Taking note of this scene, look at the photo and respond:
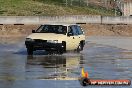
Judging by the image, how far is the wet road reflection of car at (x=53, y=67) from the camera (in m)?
19.2

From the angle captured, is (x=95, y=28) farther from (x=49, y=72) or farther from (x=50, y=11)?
(x=49, y=72)

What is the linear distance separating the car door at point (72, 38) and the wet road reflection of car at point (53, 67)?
2.18 m

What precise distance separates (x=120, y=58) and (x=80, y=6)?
3717cm

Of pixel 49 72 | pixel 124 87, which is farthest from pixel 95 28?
pixel 124 87

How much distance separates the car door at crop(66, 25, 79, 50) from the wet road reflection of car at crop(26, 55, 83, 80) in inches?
86.0

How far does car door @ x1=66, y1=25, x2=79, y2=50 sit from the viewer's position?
30341mm

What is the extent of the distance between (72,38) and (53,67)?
8.44m

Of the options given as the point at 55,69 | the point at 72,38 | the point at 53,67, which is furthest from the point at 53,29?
the point at 55,69

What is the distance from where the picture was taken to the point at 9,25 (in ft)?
181

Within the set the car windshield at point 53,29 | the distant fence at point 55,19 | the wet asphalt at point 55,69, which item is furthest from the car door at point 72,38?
the distant fence at point 55,19

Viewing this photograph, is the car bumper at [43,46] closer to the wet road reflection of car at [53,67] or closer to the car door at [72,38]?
the wet road reflection of car at [53,67]

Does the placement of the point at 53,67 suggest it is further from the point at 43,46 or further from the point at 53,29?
the point at 53,29

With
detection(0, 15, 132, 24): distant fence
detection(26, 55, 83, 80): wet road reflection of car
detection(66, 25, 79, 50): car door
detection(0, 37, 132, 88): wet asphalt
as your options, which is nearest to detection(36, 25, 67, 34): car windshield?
detection(66, 25, 79, 50): car door

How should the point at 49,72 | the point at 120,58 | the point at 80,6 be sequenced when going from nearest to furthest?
the point at 49,72
the point at 120,58
the point at 80,6
